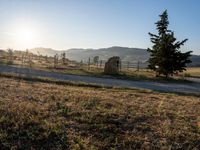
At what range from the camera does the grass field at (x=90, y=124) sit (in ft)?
23.0

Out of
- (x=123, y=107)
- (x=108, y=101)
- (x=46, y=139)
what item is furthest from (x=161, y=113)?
(x=46, y=139)

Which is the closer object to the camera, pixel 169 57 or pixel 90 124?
pixel 90 124

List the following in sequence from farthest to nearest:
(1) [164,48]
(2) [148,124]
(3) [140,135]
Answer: (1) [164,48], (2) [148,124], (3) [140,135]

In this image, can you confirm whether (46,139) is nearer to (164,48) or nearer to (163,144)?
(163,144)

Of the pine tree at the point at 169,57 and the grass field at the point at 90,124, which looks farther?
the pine tree at the point at 169,57

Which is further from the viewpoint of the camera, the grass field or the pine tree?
the pine tree

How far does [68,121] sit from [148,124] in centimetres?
209

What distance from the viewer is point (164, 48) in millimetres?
32219

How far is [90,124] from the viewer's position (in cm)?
800

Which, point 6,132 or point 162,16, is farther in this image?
point 162,16

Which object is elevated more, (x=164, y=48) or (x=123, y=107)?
(x=164, y=48)

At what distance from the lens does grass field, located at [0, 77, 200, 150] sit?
23.0ft

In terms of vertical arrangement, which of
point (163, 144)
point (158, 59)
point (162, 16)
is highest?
point (162, 16)

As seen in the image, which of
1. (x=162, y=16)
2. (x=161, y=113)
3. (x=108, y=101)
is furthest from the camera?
(x=162, y=16)
